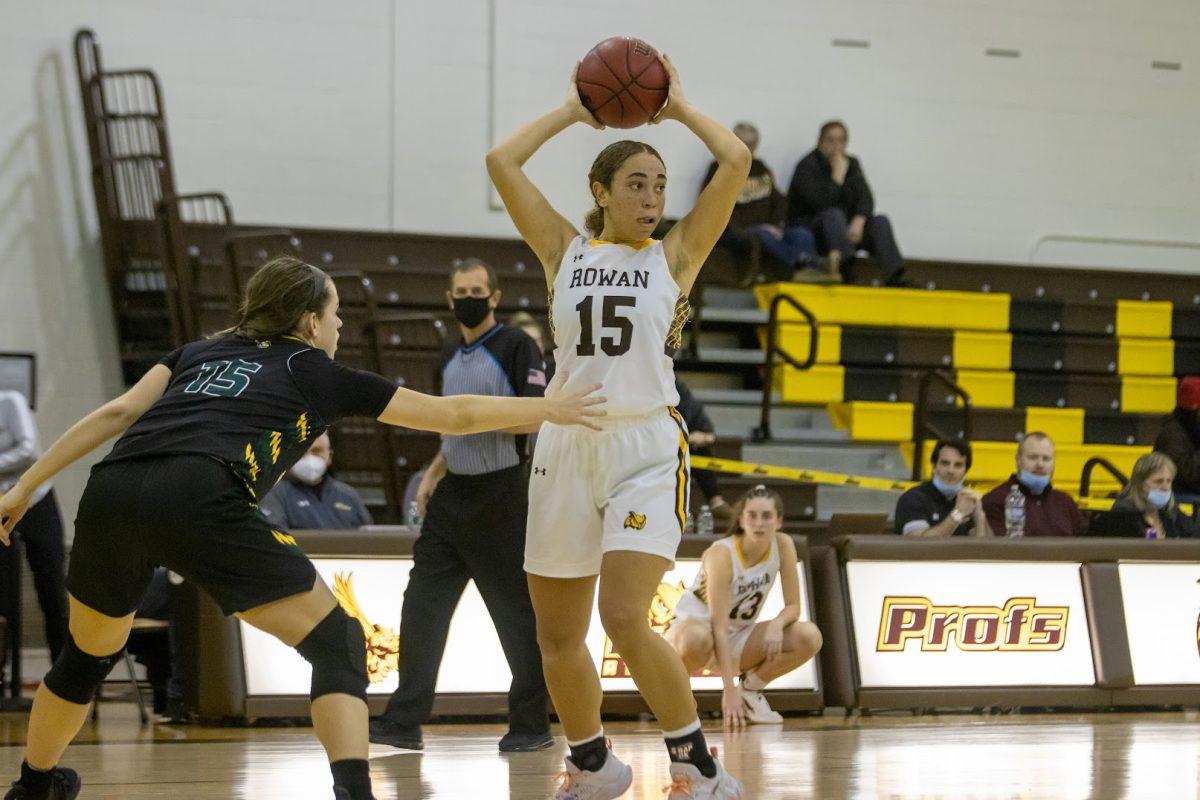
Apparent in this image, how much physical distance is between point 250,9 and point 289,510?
5.36 m

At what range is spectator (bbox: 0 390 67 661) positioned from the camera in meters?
7.44

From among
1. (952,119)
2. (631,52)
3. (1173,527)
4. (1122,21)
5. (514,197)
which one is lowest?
(1173,527)

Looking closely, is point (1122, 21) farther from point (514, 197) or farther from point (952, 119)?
point (514, 197)

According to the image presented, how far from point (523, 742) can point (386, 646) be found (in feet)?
3.82

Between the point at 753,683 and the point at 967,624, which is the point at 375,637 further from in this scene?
the point at 967,624

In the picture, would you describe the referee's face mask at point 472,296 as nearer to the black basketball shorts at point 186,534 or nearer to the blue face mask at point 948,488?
the black basketball shorts at point 186,534

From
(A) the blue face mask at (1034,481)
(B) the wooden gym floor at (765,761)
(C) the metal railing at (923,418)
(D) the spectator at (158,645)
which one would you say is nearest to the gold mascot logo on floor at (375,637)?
(B) the wooden gym floor at (765,761)

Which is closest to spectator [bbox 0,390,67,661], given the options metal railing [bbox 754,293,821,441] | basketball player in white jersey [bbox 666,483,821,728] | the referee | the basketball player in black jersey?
the referee

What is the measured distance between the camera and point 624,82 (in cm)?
425

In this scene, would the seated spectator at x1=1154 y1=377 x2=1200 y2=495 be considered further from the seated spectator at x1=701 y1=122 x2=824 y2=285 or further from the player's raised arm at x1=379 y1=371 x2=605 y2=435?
the player's raised arm at x1=379 y1=371 x2=605 y2=435

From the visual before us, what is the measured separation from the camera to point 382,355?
9.62 metres

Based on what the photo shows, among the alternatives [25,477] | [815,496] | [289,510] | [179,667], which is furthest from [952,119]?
[25,477]

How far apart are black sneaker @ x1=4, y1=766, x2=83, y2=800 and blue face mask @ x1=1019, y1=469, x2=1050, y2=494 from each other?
5.68 m

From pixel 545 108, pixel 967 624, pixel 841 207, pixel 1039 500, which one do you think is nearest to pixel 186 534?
pixel 967 624
